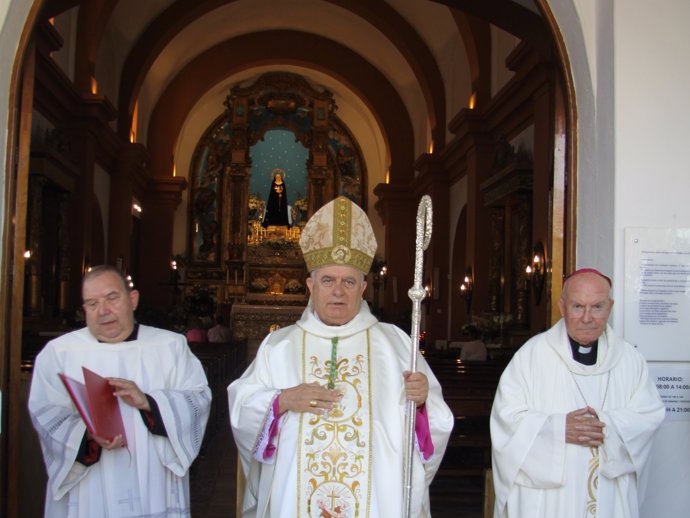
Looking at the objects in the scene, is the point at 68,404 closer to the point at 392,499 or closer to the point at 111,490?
the point at 111,490

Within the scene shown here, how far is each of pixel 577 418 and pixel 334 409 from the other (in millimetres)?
1074

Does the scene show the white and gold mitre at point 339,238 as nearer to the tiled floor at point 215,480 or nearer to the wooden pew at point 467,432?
the wooden pew at point 467,432

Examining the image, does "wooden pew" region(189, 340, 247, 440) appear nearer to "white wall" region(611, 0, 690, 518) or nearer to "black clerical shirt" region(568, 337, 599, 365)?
"white wall" region(611, 0, 690, 518)

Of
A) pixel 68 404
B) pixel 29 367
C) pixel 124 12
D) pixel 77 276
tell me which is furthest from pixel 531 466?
pixel 124 12

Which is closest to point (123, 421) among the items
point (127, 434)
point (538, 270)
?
point (127, 434)

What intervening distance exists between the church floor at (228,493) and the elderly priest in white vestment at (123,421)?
8.57ft

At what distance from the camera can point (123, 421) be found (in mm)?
3695

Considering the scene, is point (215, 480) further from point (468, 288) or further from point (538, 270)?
point (468, 288)

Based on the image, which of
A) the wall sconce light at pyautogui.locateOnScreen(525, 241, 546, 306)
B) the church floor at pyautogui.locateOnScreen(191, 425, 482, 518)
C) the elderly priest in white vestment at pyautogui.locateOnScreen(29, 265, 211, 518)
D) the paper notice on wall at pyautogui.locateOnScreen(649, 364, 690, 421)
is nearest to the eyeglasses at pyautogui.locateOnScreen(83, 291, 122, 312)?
the elderly priest in white vestment at pyautogui.locateOnScreen(29, 265, 211, 518)

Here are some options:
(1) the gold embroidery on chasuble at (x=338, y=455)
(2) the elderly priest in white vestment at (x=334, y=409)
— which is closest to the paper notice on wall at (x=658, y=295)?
(2) the elderly priest in white vestment at (x=334, y=409)

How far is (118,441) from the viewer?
3521 mm

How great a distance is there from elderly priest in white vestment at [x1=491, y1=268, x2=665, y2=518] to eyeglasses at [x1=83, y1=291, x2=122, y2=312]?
1.82m

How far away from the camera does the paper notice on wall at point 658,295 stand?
444cm

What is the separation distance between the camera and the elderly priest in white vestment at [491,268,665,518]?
3.60 m
